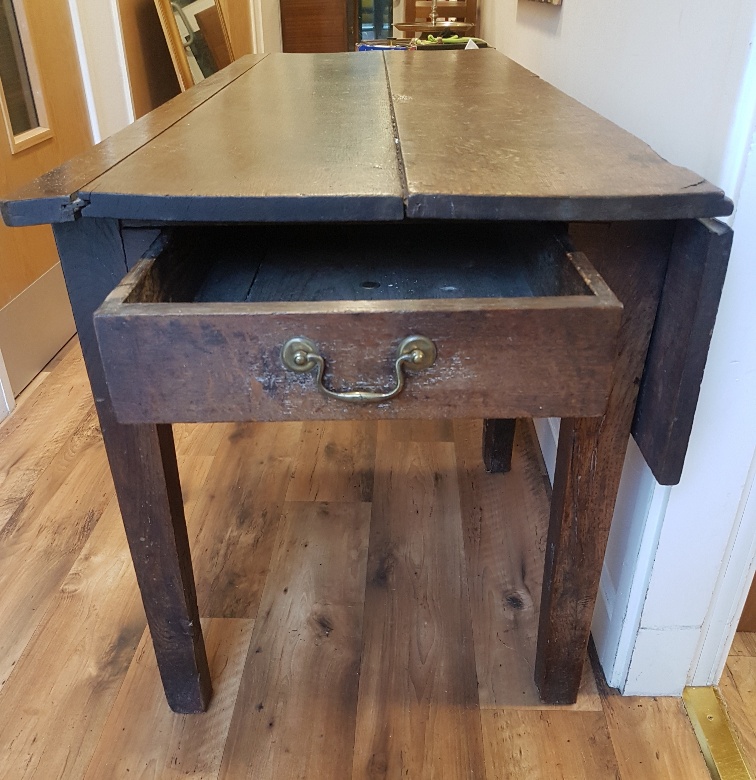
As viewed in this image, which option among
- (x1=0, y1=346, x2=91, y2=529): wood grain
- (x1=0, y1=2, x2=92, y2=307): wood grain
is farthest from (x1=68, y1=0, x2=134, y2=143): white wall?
(x1=0, y1=346, x2=91, y2=529): wood grain

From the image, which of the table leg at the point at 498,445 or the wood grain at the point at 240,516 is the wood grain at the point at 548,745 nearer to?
the wood grain at the point at 240,516

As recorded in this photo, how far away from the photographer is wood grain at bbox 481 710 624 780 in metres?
0.86

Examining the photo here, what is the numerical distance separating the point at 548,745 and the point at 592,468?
1.32ft

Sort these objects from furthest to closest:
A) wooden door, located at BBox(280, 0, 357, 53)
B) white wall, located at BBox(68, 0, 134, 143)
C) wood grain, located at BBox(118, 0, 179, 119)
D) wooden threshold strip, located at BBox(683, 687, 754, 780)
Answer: wooden door, located at BBox(280, 0, 357, 53) < wood grain, located at BBox(118, 0, 179, 119) < white wall, located at BBox(68, 0, 134, 143) < wooden threshold strip, located at BBox(683, 687, 754, 780)

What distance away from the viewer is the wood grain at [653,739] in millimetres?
857

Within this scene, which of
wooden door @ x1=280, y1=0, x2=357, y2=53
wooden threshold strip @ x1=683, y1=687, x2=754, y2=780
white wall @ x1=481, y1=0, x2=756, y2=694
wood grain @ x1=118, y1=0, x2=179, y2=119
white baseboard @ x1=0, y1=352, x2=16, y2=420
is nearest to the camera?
white wall @ x1=481, y1=0, x2=756, y2=694

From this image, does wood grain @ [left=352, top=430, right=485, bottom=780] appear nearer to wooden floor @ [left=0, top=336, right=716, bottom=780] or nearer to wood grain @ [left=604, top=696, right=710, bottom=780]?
wooden floor @ [left=0, top=336, right=716, bottom=780]

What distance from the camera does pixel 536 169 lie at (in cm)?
63

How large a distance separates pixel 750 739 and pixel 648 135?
0.79 m

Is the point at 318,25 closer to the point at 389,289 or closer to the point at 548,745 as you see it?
the point at 389,289

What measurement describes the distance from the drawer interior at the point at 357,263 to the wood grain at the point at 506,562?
576 mm

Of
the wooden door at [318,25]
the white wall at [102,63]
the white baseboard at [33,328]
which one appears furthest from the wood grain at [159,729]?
the wooden door at [318,25]

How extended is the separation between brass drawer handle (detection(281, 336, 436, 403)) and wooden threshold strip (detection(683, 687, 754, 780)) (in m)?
0.70

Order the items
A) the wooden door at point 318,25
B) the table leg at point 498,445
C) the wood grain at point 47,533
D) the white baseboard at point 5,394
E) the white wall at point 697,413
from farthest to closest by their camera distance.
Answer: the wooden door at point 318,25 < the white baseboard at point 5,394 < the table leg at point 498,445 < the wood grain at point 47,533 < the white wall at point 697,413
